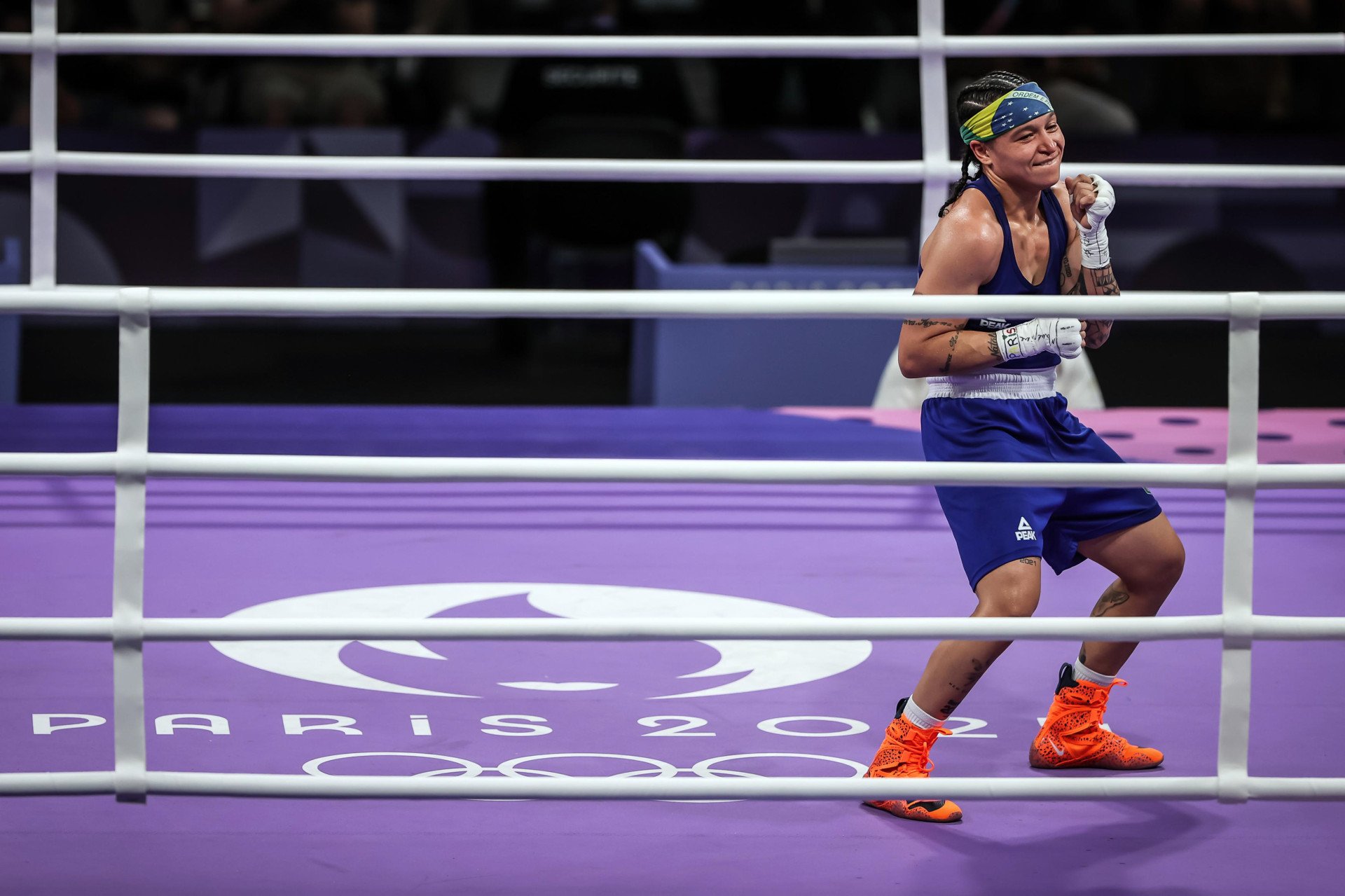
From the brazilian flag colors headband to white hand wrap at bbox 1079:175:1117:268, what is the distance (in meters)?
0.13

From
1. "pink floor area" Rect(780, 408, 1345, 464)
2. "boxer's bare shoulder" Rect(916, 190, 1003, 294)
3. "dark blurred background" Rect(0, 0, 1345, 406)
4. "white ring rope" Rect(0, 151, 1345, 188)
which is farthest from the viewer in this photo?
"dark blurred background" Rect(0, 0, 1345, 406)

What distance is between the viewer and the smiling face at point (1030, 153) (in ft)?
7.01

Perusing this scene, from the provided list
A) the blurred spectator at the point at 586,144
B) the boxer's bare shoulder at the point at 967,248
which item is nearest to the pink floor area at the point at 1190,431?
the boxer's bare shoulder at the point at 967,248

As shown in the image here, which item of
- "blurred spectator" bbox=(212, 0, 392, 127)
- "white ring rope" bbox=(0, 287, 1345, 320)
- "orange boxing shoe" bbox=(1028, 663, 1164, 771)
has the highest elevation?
"blurred spectator" bbox=(212, 0, 392, 127)

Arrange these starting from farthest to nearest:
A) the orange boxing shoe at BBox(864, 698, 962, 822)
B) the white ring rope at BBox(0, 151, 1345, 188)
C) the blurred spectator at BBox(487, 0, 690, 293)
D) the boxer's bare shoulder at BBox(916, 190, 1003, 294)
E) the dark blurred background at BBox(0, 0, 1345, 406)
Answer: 1. the dark blurred background at BBox(0, 0, 1345, 406)
2. the blurred spectator at BBox(487, 0, 690, 293)
3. the white ring rope at BBox(0, 151, 1345, 188)
4. the boxer's bare shoulder at BBox(916, 190, 1003, 294)
5. the orange boxing shoe at BBox(864, 698, 962, 822)

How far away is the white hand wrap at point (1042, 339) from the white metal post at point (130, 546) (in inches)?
41.3

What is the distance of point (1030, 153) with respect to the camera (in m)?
2.14

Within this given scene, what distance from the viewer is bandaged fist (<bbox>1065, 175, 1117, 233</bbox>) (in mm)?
2150

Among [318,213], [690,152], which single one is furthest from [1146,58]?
[318,213]

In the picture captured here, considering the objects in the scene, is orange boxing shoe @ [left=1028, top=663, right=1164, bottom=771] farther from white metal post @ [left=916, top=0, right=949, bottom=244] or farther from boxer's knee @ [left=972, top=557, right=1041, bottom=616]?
white metal post @ [left=916, top=0, right=949, bottom=244]

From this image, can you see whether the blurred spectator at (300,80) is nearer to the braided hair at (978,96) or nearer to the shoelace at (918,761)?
the braided hair at (978,96)

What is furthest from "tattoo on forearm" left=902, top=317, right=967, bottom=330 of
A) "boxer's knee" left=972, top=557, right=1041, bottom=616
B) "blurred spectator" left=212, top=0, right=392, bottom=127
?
"blurred spectator" left=212, top=0, right=392, bottom=127

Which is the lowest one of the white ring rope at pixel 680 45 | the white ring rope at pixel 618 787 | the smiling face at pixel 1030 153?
the white ring rope at pixel 618 787

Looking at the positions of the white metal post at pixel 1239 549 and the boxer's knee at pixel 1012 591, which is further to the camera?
the boxer's knee at pixel 1012 591
